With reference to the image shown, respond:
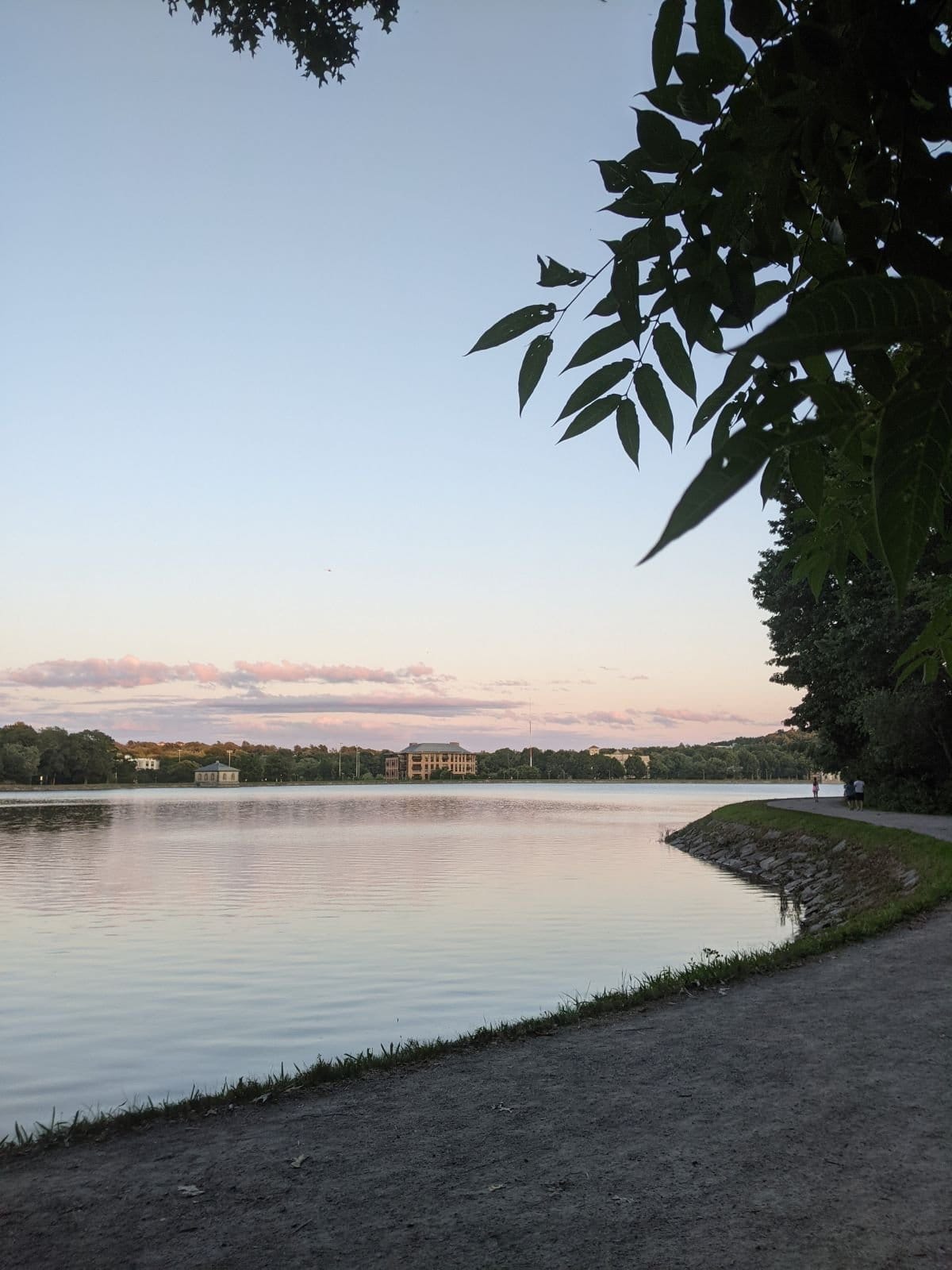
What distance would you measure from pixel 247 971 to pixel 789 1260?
15712mm

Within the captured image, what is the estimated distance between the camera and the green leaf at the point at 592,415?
1.81 meters

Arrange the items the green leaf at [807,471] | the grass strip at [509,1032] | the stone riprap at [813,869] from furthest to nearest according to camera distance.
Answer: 1. the stone riprap at [813,869]
2. the grass strip at [509,1032]
3. the green leaf at [807,471]

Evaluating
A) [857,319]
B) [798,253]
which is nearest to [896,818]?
[798,253]

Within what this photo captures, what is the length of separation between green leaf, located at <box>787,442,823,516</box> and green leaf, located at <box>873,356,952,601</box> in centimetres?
58

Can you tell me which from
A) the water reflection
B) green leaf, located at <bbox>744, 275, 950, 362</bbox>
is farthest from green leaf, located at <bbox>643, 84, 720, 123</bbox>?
the water reflection

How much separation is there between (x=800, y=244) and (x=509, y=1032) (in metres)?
9.80

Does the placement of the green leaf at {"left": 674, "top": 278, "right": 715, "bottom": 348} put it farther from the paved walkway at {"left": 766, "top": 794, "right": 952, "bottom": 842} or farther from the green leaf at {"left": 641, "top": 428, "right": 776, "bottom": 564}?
the paved walkway at {"left": 766, "top": 794, "right": 952, "bottom": 842}

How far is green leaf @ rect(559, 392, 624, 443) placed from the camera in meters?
1.81

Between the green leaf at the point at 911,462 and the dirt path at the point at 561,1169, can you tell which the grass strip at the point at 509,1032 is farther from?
the green leaf at the point at 911,462

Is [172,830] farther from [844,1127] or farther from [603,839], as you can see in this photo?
[844,1127]

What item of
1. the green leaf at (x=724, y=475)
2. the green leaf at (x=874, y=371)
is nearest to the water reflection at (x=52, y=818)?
the green leaf at (x=874, y=371)

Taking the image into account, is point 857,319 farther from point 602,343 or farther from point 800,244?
point 800,244

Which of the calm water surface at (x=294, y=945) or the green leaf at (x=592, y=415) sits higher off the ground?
the green leaf at (x=592, y=415)

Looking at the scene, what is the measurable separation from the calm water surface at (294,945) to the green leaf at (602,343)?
37.6 ft
